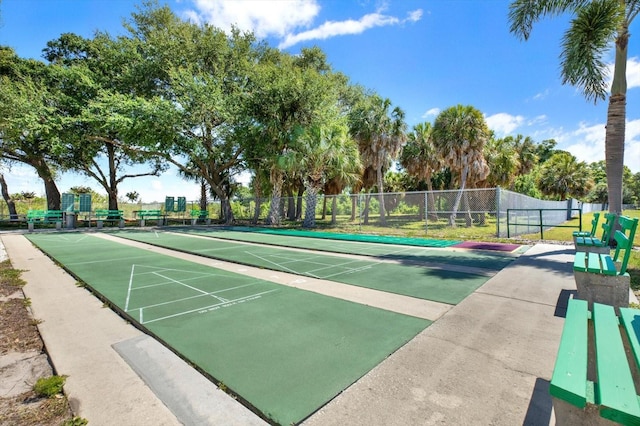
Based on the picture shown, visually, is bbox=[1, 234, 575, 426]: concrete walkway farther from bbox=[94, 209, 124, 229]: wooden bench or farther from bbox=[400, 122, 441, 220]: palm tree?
bbox=[400, 122, 441, 220]: palm tree

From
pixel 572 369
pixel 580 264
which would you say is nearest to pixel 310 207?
pixel 580 264

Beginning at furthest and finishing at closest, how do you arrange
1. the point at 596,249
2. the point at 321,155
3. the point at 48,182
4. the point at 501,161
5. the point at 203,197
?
the point at 203,197
the point at 501,161
the point at 48,182
the point at 321,155
the point at 596,249

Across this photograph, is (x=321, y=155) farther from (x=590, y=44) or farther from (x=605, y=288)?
(x=605, y=288)

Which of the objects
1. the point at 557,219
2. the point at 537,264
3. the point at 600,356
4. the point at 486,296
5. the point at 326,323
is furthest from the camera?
the point at 557,219

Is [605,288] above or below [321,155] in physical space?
below

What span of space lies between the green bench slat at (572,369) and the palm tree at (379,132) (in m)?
20.7

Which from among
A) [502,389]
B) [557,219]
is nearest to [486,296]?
[502,389]

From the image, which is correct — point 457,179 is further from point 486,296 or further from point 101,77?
point 101,77

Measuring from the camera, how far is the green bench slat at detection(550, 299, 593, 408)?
1.32 m

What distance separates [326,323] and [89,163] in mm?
30059

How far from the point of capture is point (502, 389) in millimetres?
2395

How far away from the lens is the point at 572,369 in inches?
58.3

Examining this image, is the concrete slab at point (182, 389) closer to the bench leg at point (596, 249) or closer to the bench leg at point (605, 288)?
the bench leg at point (605, 288)

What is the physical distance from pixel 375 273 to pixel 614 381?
5.31 m
